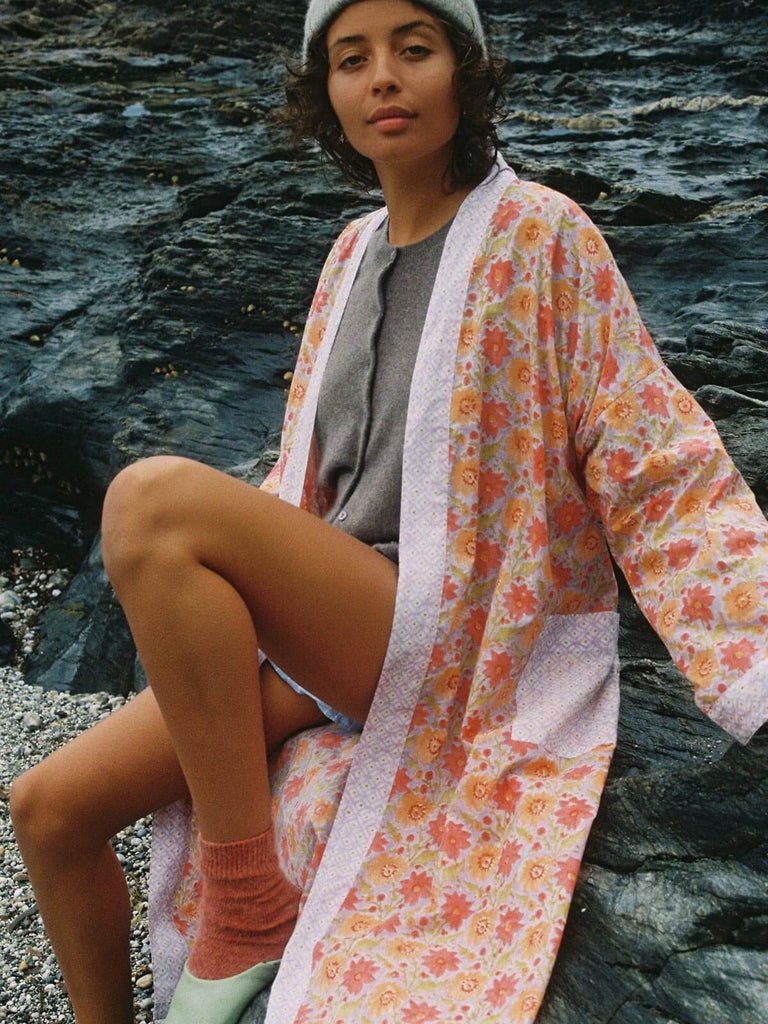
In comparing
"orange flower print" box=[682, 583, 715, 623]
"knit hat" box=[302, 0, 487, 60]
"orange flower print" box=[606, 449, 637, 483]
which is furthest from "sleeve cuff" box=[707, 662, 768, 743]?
"knit hat" box=[302, 0, 487, 60]

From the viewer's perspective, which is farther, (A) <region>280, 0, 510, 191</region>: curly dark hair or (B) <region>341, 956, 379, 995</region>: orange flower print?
(A) <region>280, 0, 510, 191</region>: curly dark hair

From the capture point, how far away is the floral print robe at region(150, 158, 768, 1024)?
195cm

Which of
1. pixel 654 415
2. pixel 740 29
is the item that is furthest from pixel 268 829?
pixel 740 29

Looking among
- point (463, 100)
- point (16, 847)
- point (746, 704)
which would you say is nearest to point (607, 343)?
point (463, 100)

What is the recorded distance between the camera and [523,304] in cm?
224

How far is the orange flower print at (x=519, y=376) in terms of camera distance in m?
2.23

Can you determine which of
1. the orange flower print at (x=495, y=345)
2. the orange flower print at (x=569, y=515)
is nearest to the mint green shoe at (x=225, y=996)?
the orange flower print at (x=569, y=515)

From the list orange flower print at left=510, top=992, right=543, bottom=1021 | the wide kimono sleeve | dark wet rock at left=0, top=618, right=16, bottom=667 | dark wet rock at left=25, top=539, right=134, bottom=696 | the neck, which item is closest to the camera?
orange flower print at left=510, top=992, right=543, bottom=1021

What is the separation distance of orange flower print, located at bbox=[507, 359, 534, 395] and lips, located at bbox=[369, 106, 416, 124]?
1.99 ft

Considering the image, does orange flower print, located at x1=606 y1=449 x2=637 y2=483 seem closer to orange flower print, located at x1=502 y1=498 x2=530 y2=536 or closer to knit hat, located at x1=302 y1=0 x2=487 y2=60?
orange flower print, located at x1=502 y1=498 x2=530 y2=536

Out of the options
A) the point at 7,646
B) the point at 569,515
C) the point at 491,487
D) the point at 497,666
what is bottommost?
the point at 7,646

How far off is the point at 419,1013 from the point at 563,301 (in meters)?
1.45

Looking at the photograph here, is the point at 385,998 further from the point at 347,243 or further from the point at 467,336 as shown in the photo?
the point at 347,243

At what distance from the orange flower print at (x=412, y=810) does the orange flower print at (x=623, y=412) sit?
2.92 feet
